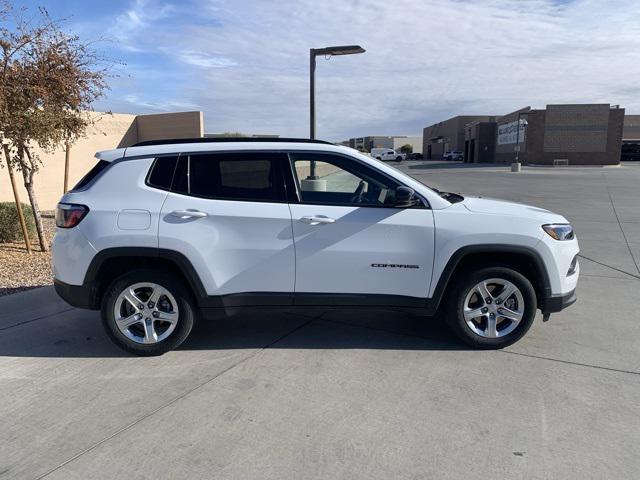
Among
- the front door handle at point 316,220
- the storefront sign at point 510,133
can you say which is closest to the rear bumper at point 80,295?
the front door handle at point 316,220

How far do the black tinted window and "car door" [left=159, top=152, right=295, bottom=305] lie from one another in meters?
0.06

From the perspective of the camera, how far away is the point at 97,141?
18.0 meters

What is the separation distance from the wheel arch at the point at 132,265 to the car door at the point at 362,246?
35.1 inches

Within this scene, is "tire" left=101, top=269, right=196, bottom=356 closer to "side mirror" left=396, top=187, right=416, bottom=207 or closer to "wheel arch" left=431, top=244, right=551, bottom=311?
"side mirror" left=396, top=187, right=416, bottom=207

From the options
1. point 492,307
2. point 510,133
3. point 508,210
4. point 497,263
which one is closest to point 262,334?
point 492,307

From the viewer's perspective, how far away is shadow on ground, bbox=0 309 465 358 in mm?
4453

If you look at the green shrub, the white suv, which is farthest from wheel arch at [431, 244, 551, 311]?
the green shrub

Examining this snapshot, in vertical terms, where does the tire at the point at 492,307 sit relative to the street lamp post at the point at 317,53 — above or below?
below

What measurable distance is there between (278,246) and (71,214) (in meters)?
1.73

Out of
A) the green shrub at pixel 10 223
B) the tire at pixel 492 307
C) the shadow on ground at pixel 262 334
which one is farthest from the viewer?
the green shrub at pixel 10 223

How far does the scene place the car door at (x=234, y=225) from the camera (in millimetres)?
4078

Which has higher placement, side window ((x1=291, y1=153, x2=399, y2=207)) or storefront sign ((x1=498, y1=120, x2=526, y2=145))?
storefront sign ((x1=498, y1=120, x2=526, y2=145))

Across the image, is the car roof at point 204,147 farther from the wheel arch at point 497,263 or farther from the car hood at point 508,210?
the wheel arch at point 497,263

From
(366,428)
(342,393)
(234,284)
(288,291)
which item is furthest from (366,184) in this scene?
(366,428)
